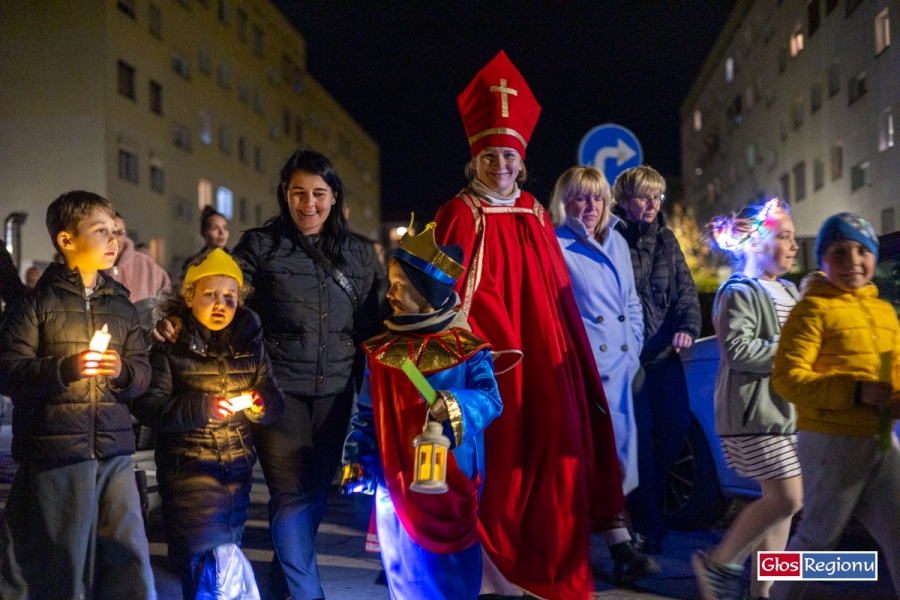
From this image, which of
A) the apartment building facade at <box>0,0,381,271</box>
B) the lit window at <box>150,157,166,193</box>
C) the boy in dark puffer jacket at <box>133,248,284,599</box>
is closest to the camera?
the boy in dark puffer jacket at <box>133,248,284,599</box>

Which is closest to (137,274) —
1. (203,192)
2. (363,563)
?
(363,563)

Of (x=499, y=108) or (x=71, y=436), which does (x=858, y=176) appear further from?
(x=71, y=436)

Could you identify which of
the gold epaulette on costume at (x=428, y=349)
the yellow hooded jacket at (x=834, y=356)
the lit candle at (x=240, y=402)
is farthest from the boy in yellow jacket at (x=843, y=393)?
the lit candle at (x=240, y=402)

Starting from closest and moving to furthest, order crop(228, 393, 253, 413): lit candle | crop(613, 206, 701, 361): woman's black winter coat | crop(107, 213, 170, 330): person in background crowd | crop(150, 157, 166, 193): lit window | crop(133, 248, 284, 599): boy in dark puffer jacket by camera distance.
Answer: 1. crop(228, 393, 253, 413): lit candle
2. crop(133, 248, 284, 599): boy in dark puffer jacket
3. crop(613, 206, 701, 361): woman's black winter coat
4. crop(107, 213, 170, 330): person in background crowd
5. crop(150, 157, 166, 193): lit window

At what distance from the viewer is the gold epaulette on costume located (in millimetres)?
3422

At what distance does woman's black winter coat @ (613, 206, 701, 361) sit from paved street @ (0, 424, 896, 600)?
48.7 inches

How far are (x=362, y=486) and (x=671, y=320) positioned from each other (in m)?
2.72

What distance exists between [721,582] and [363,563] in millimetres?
2190

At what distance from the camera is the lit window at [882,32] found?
6.40 metres

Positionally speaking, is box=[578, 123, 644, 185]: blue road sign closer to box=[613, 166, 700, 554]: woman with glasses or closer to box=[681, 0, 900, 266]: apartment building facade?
box=[681, 0, 900, 266]: apartment building facade

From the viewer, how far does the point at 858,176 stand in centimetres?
2152

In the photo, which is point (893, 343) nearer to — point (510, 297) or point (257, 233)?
point (510, 297)

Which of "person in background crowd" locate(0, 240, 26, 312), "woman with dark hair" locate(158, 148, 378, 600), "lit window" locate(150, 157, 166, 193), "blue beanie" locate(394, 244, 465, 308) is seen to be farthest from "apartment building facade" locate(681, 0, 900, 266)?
"lit window" locate(150, 157, 166, 193)

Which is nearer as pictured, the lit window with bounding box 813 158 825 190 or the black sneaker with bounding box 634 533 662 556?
the black sneaker with bounding box 634 533 662 556
